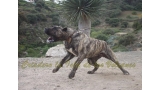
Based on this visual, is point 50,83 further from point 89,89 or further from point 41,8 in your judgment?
point 41,8

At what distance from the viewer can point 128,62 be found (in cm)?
452

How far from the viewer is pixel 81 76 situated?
14.8 ft

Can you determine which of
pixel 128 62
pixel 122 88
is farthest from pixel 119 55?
pixel 122 88

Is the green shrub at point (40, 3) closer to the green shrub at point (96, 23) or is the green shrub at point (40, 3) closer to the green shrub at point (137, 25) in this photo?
the green shrub at point (96, 23)

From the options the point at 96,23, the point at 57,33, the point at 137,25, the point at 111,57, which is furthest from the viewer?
the point at 111,57

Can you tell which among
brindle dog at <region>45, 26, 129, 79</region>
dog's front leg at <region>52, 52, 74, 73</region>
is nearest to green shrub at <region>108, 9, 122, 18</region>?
brindle dog at <region>45, 26, 129, 79</region>

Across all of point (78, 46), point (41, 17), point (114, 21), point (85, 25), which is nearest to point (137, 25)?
point (114, 21)

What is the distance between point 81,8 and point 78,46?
0.56 m

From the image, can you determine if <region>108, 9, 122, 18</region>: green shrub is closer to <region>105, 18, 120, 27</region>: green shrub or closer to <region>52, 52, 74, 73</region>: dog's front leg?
<region>105, 18, 120, 27</region>: green shrub

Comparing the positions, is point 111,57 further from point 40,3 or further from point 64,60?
point 40,3

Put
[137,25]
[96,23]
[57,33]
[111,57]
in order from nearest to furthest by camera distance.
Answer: [57,33], [137,25], [96,23], [111,57]

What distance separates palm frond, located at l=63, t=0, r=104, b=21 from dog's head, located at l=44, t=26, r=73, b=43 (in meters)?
0.22

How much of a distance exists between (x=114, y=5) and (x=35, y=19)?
3.96 feet

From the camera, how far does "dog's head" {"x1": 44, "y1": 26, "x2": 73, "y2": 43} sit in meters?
4.30
